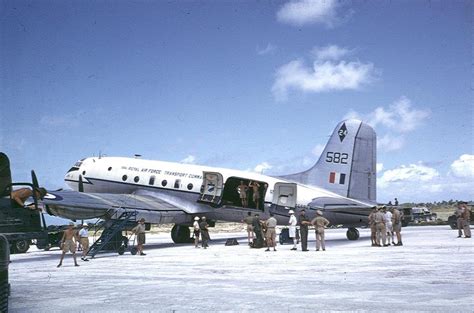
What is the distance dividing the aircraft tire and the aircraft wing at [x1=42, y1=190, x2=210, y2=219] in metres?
2.18

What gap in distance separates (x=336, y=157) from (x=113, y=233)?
42.7 ft

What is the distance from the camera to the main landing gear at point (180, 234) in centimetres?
3222

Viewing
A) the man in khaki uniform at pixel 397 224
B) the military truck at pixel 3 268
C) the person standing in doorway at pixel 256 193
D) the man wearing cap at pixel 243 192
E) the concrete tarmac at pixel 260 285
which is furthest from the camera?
the man wearing cap at pixel 243 192

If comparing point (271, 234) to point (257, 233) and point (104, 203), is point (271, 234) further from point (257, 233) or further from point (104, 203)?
point (104, 203)

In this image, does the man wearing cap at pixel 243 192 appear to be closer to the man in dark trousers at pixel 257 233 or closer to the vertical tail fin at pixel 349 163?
the vertical tail fin at pixel 349 163

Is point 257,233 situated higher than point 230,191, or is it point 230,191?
point 230,191

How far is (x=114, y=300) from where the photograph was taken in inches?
409

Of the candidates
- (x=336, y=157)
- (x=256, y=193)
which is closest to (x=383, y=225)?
(x=336, y=157)

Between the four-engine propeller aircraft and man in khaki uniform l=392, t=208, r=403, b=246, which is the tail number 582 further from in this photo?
man in khaki uniform l=392, t=208, r=403, b=246

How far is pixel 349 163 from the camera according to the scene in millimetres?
28281

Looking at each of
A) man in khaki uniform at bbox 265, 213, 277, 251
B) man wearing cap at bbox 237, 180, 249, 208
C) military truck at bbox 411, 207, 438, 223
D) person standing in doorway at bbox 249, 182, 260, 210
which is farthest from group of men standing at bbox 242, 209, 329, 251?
military truck at bbox 411, 207, 438, 223

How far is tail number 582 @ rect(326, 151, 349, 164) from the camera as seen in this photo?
93.5ft

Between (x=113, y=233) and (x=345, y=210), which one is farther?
(x=345, y=210)

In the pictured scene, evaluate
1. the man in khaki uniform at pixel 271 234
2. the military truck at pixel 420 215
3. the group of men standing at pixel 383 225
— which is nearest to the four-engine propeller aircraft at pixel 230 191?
the group of men standing at pixel 383 225
